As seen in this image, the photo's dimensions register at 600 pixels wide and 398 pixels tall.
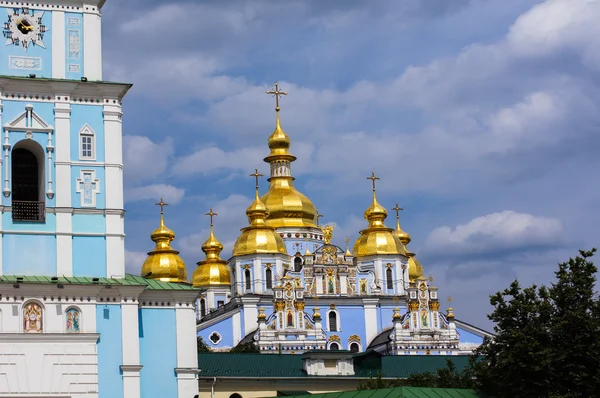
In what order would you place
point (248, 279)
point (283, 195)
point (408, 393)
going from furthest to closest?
point (283, 195), point (248, 279), point (408, 393)

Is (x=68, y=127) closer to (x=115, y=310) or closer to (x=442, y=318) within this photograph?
(x=115, y=310)

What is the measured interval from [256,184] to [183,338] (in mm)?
46832

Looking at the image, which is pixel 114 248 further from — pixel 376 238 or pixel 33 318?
pixel 376 238

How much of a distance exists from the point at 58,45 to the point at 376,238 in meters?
46.7

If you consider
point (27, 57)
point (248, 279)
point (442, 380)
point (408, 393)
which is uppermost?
point (248, 279)

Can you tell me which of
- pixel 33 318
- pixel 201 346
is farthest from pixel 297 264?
pixel 33 318

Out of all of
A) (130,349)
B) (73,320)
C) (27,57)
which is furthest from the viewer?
(27,57)

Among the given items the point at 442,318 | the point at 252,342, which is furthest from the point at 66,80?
the point at 442,318

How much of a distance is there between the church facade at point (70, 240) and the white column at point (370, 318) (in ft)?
135

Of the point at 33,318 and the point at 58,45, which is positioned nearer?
the point at 33,318

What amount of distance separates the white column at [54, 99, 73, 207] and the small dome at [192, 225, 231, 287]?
49980 millimetres

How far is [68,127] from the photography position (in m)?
29.3

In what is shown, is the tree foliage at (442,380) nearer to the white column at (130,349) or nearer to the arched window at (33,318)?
the white column at (130,349)

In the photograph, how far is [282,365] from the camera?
44.5m
